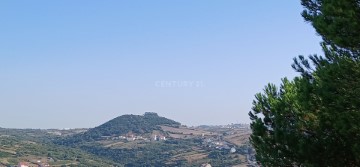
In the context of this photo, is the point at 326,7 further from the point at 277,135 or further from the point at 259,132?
the point at 259,132

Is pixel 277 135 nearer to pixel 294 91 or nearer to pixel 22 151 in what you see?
pixel 294 91

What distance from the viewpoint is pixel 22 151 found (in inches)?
7751

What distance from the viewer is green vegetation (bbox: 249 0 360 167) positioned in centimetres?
941

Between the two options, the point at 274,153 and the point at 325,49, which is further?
the point at 274,153

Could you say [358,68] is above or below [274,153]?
above

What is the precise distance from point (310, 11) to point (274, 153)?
5.39m

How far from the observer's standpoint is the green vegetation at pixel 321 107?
30.9 ft

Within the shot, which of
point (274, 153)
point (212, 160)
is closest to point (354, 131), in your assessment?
point (274, 153)

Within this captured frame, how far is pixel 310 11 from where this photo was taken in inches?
456

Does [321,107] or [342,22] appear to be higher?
[342,22]

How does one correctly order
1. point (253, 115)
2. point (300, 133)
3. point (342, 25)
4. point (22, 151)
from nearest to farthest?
point (342, 25), point (300, 133), point (253, 115), point (22, 151)

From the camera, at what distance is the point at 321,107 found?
11.5 meters

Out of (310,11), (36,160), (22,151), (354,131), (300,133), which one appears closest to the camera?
(354,131)

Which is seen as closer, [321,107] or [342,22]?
[342,22]
